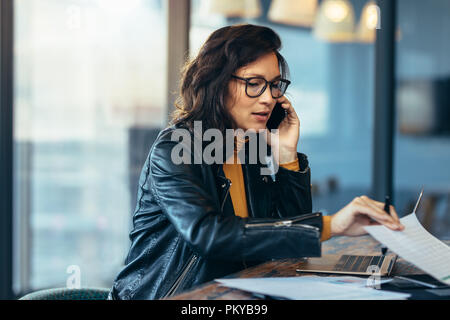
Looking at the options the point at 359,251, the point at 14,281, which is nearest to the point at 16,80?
the point at 14,281

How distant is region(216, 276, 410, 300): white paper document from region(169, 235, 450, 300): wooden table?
0.02m

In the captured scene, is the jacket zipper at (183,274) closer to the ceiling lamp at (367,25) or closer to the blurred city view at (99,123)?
the blurred city view at (99,123)

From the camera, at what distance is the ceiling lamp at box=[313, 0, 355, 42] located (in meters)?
3.67

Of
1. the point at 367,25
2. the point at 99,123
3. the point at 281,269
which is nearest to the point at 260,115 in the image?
the point at 281,269

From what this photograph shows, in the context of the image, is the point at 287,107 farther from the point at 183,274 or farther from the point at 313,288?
the point at 313,288

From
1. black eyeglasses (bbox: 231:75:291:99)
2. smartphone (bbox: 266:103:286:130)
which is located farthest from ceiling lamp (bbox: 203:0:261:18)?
black eyeglasses (bbox: 231:75:291:99)

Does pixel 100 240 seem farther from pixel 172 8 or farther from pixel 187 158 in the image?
pixel 187 158

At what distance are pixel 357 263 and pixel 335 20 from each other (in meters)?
2.73

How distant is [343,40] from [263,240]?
9.74 feet

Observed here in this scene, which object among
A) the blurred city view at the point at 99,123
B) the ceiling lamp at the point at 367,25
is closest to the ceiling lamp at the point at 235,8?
the blurred city view at the point at 99,123

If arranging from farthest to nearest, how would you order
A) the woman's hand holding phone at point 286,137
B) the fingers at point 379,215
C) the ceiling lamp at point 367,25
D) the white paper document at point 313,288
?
the ceiling lamp at point 367,25
the woman's hand holding phone at point 286,137
the fingers at point 379,215
the white paper document at point 313,288

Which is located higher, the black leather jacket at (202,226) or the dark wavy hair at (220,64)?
the dark wavy hair at (220,64)

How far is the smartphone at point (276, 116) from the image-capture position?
1749 mm

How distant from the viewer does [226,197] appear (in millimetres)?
1413
